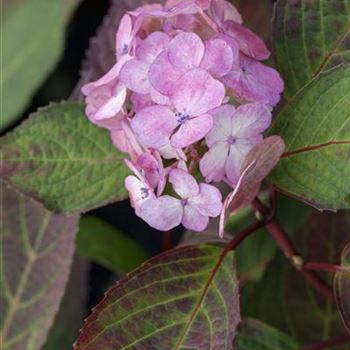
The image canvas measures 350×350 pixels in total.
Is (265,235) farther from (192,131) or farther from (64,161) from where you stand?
(192,131)

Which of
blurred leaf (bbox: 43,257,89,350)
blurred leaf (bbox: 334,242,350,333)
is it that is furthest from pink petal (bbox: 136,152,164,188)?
blurred leaf (bbox: 43,257,89,350)

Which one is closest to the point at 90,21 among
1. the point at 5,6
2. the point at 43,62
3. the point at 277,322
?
the point at 5,6

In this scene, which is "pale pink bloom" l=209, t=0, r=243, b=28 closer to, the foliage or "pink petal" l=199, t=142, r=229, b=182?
the foliage

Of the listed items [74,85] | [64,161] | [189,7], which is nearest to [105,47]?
[64,161]

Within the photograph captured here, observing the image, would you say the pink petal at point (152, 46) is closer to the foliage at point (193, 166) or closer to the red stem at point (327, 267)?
the foliage at point (193, 166)

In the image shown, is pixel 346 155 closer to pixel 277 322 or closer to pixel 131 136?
pixel 131 136
